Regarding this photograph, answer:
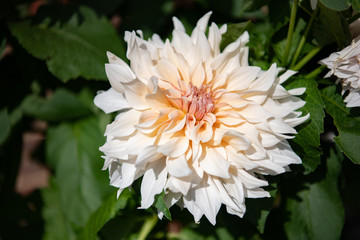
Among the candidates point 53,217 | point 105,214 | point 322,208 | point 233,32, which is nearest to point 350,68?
point 233,32

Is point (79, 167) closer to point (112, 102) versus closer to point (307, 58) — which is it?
point (112, 102)

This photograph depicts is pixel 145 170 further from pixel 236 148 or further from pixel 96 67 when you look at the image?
pixel 96 67

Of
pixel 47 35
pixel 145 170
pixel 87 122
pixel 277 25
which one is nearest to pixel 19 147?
pixel 87 122

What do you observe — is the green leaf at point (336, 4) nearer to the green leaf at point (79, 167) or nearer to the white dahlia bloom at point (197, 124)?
the white dahlia bloom at point (197, 124)

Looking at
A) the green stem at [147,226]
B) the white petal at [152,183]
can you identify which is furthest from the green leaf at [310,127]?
the green stem at [147,226]

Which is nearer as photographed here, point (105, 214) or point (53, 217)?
point (105, 214)
